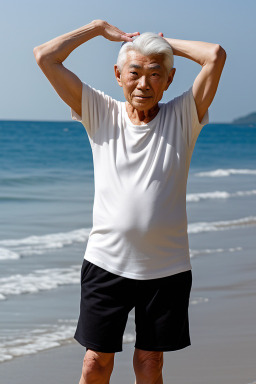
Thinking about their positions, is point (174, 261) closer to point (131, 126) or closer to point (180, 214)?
point (180, 214)

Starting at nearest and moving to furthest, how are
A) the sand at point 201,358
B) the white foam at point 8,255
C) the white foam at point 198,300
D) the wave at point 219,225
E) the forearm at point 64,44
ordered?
the forearm at point 64,44, the sand at point 201,358, the white foam at point 198,300, the white foam at point 8,255, the wave at point 219,225

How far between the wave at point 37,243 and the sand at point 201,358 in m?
2.79

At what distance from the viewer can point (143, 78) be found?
2.86m

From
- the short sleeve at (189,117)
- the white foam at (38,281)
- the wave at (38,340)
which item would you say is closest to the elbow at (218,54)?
the short sleeve at (189,117)

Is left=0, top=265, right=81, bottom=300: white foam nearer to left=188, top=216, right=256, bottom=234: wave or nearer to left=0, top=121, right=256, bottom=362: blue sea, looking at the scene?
left=0, top=121, right=256, bottom=362: blue sea

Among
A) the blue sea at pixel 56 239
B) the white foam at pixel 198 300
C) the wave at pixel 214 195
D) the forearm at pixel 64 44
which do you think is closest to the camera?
the forearm at pixel 64 44

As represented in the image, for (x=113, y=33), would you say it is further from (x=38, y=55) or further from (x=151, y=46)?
(x=38, y=55)

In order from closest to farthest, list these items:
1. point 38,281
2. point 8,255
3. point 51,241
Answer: point 38,281 → point 8,255 → point 51,241

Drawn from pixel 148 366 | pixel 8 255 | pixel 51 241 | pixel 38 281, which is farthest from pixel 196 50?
pixel 51 241

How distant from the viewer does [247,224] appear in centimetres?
1073

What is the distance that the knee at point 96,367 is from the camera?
2955 millimetres

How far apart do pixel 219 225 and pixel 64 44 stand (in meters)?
7.89

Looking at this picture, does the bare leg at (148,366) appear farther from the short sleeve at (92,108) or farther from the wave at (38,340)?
the wave at (38,340)

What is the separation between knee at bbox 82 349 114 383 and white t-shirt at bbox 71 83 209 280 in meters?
0.35
